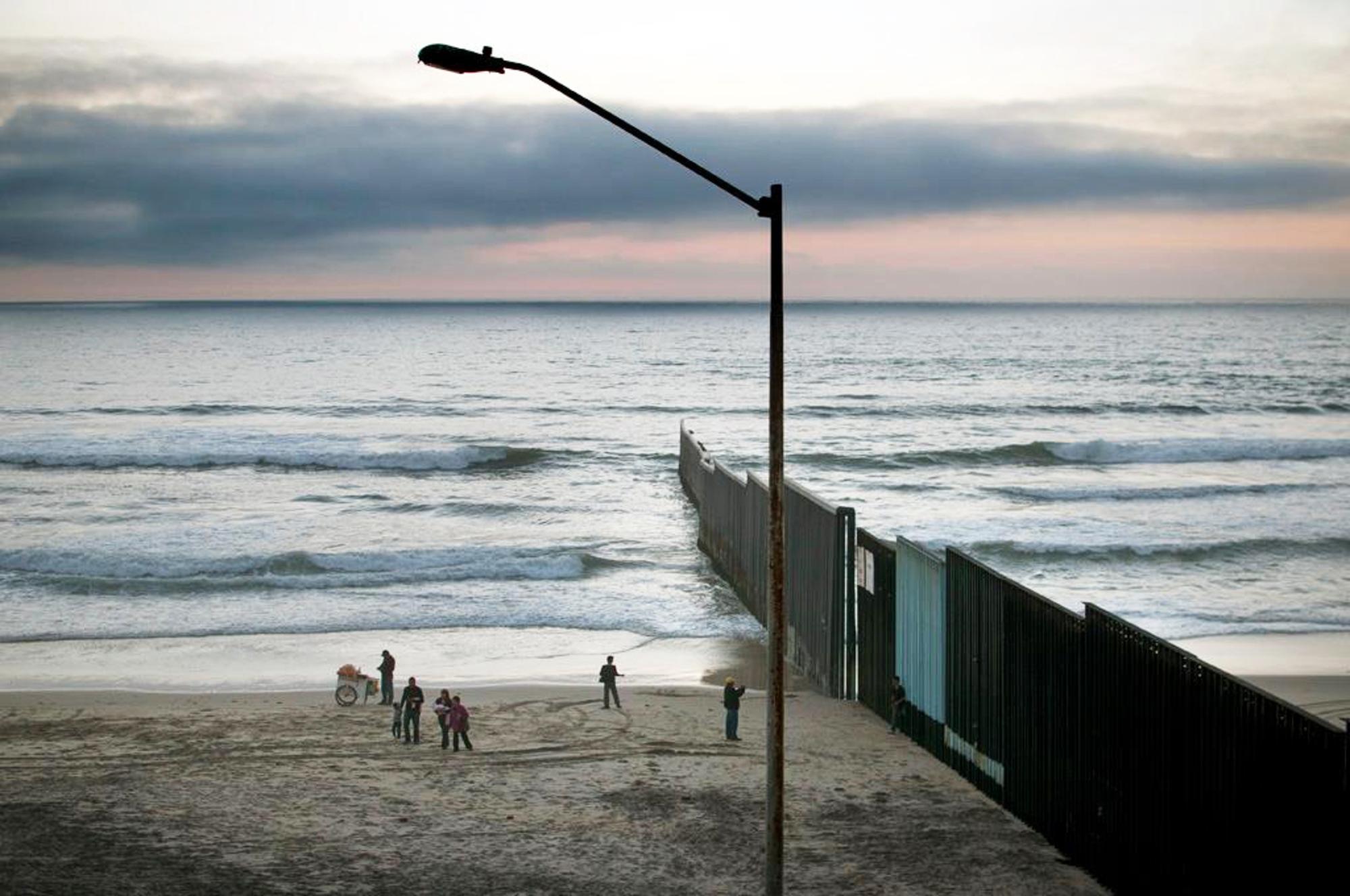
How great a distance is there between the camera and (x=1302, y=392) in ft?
350

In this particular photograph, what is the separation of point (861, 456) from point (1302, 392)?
53.1m

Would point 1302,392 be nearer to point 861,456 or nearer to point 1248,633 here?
point 861,456

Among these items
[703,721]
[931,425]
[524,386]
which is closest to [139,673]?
[703,721]

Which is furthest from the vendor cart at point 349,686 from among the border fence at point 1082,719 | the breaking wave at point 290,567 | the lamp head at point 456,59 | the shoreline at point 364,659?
the lamp head at point 456,59

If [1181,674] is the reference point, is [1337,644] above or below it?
below

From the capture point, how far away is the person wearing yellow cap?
20.1 m

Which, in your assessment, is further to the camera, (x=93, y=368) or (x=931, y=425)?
(x=93, y=368)

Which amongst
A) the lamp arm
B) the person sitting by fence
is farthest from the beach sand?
the lamp arm

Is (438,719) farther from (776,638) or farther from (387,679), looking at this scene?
(776,638)

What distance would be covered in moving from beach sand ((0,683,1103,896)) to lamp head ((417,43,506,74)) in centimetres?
812

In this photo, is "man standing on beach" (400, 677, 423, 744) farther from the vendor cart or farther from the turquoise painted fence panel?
the turquoise painted fence panel

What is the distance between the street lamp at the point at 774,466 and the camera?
10.9 meters

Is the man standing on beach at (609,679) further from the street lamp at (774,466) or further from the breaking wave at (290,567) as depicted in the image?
the breaking wave at (290,567)

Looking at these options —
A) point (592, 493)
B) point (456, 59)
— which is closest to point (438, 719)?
point (456, 59)
